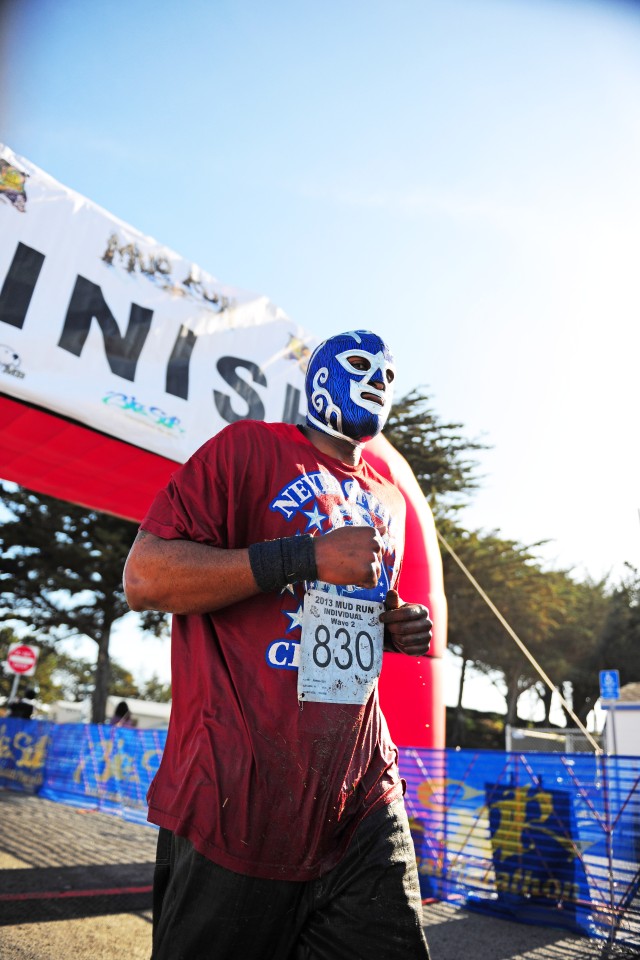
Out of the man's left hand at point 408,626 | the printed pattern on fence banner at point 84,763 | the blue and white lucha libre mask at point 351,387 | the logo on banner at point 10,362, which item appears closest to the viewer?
the man's left hand at point 408,626

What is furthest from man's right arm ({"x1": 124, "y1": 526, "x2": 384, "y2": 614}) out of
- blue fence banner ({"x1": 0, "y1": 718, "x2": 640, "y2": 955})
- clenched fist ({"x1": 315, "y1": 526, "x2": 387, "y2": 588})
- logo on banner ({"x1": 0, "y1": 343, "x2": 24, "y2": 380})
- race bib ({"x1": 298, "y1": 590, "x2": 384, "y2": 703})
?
blue fence banner ({"x1": 0, "y1": 718, "x2": 640, "y2": 955})

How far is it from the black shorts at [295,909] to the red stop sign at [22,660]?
40.4 feet

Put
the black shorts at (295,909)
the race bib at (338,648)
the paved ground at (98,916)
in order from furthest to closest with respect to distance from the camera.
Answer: the paved ground at (98,916), the race bib at (338,648), the black shorts at (295,909)

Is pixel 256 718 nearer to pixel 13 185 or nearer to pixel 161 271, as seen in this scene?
pixel 13 185

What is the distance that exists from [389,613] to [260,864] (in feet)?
2.07

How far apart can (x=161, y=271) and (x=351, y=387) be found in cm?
436

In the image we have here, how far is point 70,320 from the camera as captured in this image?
5.15 m

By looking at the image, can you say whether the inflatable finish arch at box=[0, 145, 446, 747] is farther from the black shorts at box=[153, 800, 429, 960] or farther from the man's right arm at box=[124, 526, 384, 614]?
the man's right arm at box=[124, 526, 384, 614]

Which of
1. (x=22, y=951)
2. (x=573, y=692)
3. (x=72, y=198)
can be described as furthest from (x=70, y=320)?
(x=573, y=692)

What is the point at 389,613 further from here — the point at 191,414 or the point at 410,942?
the point at 191,414

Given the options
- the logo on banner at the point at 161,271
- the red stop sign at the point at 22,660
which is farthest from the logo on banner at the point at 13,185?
the red stop sign at the point at 22,660

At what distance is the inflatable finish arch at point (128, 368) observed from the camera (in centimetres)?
497

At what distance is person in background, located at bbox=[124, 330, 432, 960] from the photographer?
1.46 metres

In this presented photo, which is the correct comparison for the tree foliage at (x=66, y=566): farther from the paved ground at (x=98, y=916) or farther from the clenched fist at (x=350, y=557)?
the clenched fist at (x=350, y=557)
